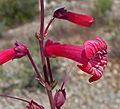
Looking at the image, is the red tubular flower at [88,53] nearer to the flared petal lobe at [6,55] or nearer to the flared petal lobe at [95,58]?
the flared petal lobe at [95,58]

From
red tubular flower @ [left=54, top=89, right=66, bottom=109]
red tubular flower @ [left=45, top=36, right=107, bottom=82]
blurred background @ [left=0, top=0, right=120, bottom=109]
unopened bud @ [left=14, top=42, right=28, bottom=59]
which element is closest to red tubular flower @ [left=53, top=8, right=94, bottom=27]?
red tubular flower @ [left=45, top=36, right=107, bottom=82]

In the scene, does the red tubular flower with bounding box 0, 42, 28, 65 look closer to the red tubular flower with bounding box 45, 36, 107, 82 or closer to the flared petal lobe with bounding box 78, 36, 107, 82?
the red tubular flower with bounding box 45, 36, 107, 82

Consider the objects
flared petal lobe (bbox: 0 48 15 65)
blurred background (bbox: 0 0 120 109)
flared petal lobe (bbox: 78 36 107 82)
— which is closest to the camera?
flared petal lobe (bbox: 78 36 107 82)

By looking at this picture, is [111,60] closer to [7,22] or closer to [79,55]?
[7,22]

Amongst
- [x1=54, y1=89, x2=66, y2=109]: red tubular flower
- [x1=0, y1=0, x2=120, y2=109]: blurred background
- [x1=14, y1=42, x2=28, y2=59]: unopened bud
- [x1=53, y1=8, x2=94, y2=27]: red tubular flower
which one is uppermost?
[x1=53, y1=8, x2=94, y2=27]: red tubular flower

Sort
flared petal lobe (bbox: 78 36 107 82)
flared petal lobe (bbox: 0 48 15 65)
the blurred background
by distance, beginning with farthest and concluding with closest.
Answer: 1. the blurred background
2. flared petal lobe (bbox: 0 48 15 65)
3. flared petal lobe (bbox: 78 36 107 82)

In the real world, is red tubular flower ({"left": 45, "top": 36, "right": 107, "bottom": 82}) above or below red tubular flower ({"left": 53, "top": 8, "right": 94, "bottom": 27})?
below

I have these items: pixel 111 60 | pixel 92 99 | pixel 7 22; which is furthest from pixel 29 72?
pixel 7 22

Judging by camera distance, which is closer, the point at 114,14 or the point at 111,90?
the point at 111,90
